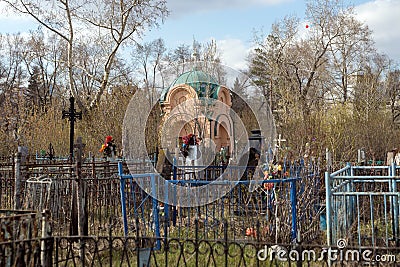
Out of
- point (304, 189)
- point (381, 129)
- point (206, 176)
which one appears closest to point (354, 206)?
point (304, 189)

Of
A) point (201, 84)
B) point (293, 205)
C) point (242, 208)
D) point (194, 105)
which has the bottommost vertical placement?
point (242, 208)

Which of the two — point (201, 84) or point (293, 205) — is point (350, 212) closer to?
point (293, 205)

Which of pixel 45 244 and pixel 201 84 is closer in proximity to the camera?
pixel 45 244

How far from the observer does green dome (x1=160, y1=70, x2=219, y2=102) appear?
40.8 ft

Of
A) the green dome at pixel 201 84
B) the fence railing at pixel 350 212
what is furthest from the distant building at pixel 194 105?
the fence railing at pixel 350 212

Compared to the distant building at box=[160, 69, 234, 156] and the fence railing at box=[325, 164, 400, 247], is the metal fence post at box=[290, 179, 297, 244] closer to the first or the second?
the fence railing at box=[325, 164, 400, 247]

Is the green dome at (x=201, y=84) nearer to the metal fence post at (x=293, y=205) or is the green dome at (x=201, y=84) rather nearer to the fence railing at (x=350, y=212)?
the fence railing at (x=350, y=212)

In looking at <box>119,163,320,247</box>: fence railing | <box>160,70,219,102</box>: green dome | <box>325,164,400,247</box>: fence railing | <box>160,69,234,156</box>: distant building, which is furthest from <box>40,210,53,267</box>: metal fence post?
<box>160,69,234,156</box>: distant building

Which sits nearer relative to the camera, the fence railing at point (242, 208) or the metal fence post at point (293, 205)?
the metal fence post at point (293, 205)

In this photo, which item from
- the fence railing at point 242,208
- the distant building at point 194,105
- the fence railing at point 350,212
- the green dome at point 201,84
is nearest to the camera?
the fence railing at point 350,212

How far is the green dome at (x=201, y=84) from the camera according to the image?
12.4 meters

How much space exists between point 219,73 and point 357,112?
10.1 meters

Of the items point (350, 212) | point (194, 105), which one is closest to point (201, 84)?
point (194, 105)

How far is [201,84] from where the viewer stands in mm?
13688
